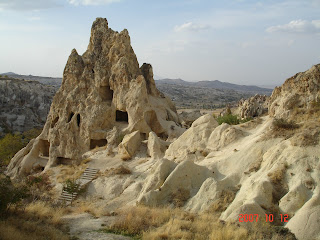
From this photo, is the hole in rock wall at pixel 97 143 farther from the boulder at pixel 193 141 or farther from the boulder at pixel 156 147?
the boulder at pixel 193 141

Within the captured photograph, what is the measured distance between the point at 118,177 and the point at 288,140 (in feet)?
28.4

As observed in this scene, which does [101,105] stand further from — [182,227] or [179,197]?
[182,227]

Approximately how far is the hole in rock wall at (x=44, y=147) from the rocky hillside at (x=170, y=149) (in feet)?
0.24

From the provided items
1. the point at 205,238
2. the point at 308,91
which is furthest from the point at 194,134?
the point at 205,238

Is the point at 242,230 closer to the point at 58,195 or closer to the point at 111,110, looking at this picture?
the point at 58,195

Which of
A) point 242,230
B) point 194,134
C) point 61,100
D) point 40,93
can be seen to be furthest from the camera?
point 40,93

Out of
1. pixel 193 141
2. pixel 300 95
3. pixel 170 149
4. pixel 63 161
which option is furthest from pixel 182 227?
pixel 63 161

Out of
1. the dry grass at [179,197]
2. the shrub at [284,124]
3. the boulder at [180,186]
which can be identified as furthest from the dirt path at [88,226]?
the shrub at [284,124]

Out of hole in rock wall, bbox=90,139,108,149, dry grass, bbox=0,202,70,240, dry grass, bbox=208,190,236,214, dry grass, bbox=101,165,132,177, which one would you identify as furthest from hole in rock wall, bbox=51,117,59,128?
dry grass, bbox=208,190,236,214

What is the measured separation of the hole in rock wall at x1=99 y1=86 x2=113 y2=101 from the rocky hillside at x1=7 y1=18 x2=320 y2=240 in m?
0.07

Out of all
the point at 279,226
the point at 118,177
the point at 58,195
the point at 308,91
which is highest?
the point at 308,91

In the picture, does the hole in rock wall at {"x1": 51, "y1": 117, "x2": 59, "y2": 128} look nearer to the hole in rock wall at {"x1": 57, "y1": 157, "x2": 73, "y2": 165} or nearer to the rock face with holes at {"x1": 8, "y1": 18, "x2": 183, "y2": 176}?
the rock face with holes at {"x1": 8, "y1": 18, "x2": 183, "y2": 176}

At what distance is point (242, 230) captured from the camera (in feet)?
23.8

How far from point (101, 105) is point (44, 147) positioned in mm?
6286
